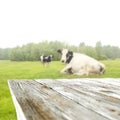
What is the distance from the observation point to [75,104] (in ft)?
6.08

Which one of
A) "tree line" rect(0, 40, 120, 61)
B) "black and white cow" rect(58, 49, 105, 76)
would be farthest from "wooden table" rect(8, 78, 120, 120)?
"tree line" rect(0, 40, 120, 61)

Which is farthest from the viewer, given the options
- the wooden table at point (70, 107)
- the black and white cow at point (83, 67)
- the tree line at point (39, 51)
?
the tree line at point (39, 51)

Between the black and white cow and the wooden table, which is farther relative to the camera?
the black and white cow

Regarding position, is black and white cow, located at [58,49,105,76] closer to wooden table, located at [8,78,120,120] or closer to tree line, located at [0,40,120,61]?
wooden table, located at [8,78,120,120]

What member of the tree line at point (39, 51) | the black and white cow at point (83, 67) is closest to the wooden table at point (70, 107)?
the black and white cow at point (83, 67)

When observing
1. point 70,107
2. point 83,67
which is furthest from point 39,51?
point 70,107

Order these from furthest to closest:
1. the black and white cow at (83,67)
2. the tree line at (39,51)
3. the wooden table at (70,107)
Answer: the tree line at (39,51) < the black and white cow at (83,67) < the wooden table at (70,107)

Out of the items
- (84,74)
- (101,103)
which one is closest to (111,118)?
(101,103)

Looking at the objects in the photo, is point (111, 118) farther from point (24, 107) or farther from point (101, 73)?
point (101, 73)

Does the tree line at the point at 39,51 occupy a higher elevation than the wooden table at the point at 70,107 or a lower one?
higher

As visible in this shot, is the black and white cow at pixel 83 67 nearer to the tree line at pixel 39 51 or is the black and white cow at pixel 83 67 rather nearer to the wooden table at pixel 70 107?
the wooden table at pixel 70 107

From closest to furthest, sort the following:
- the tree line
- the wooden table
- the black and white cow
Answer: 1. the wooden table
2. the black and white cow
3. the tree line

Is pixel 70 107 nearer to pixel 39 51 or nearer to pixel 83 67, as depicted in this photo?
pixel 83 67

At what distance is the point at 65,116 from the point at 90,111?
6.9 inches
